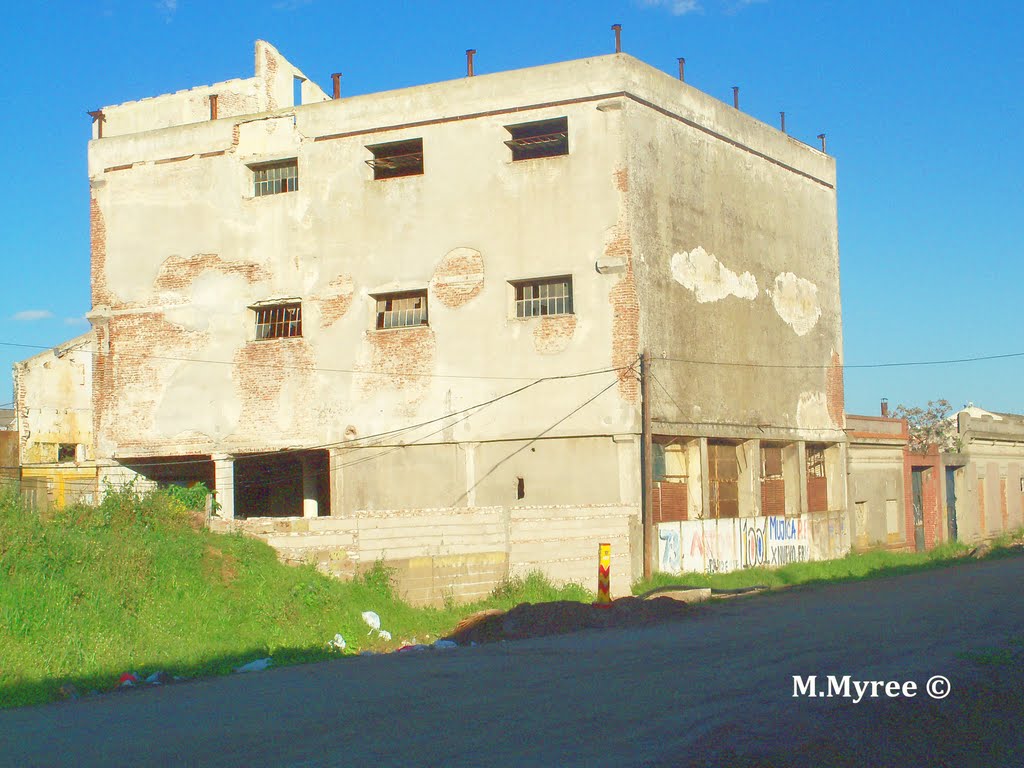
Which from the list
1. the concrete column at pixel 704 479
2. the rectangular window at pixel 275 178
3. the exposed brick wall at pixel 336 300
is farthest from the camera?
the rectangular window at pixel 275 178

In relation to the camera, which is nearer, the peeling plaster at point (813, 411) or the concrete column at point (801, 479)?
the concrete column at point (801, 479)

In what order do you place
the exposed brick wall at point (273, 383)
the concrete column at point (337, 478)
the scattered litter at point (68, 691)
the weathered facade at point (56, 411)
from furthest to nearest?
the weathered facade at point (56, 411) < the exposed brick wall at point (273, 383) < the concrete column at point (337, 478) < the scattered litter at point (68, 691)

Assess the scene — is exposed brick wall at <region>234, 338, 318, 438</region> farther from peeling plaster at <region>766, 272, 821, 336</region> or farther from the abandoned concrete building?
peeling plaster at <region>766, 272, 821, 336</region>

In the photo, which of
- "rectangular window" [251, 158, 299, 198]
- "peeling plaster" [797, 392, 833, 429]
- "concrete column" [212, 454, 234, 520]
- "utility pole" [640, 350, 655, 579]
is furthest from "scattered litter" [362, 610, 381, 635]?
"peeling plaster" [797, 392, 833, 429]

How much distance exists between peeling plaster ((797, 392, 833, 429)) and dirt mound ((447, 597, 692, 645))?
1719 centimetres

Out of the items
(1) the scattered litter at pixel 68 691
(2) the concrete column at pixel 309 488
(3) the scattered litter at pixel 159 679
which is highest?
(2) the concrete column at pixel 309 488

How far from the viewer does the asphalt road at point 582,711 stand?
8.27 metres

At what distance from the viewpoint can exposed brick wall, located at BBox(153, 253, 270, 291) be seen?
3206 cm

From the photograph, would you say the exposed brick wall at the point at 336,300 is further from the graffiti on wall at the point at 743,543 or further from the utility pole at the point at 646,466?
the graffiti on wall at the point at 743,543

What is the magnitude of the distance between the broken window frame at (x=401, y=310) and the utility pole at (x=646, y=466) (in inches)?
247

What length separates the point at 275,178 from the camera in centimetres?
3244

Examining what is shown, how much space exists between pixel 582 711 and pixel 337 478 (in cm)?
2205

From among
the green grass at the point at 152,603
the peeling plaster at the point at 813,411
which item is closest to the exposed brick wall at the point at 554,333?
the green grass at the point at 152,603

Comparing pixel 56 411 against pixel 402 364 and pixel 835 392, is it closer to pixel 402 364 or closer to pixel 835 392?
pixel 402 364
